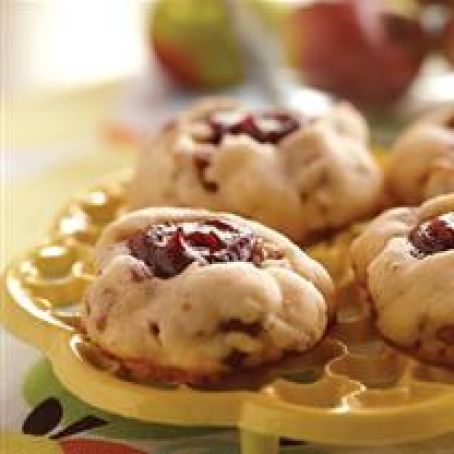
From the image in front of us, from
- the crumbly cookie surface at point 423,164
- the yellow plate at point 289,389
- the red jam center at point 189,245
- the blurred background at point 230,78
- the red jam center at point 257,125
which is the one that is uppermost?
the red jam center at point 189,245

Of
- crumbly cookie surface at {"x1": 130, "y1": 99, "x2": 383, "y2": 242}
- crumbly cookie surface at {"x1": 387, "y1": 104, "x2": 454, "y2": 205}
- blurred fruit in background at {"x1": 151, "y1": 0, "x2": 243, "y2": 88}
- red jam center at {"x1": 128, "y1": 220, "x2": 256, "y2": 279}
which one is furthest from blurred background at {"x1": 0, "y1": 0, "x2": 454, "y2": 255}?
red jam center at {"x1": 128, "y1": 220, "x2": 256, "y2": 279}

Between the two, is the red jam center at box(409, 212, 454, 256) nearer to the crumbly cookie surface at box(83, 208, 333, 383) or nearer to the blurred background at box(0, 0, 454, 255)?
the crumbly cookie surface at box(83, 208, 333, 383)

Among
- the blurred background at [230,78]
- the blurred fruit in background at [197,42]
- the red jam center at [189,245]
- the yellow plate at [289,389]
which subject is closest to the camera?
the yellow plate at [289,389]

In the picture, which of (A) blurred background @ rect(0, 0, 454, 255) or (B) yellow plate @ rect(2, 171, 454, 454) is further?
(A) blurred background @ rect(0, 0, 454, 255)

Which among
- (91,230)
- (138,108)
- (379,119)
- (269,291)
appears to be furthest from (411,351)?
(138,108)

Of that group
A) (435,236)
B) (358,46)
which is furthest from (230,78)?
(435,236)

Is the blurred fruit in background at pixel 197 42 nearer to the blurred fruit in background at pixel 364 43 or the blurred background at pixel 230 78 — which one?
the blurred background at pixel 230 78

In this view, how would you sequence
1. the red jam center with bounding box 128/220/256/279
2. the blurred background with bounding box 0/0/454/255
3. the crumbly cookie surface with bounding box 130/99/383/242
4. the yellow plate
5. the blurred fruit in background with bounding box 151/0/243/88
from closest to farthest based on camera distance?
the yellow plate → the red jam center with bounding box 128/220/256/279 → the crumbly cookie surface with bounding box 130/99/383/242 → the blurred background with bounding box 0/0/454/255 → the blurred fruit in background with bounding box 151/0/243/88

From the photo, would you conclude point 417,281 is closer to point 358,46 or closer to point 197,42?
point 358,46

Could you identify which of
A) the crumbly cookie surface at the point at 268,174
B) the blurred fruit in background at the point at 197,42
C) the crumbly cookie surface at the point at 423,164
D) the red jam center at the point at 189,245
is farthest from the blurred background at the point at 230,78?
the red jam center at the point at 189,245
